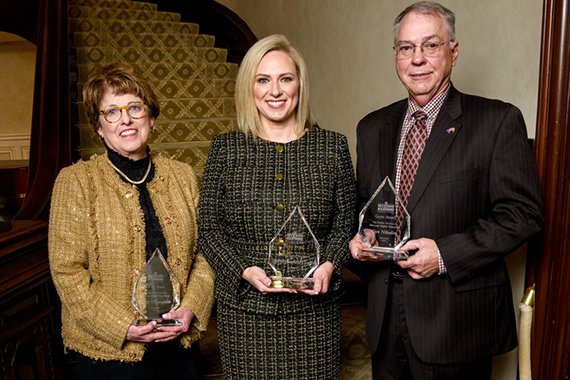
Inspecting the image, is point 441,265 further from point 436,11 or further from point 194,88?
point 194,88

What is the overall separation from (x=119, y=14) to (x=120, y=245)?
16.3ft

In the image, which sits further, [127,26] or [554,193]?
[127,26]

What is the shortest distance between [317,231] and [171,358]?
759mm

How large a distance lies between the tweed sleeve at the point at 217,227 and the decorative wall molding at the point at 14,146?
7430mm

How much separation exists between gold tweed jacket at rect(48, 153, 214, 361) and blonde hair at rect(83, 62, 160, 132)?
8.4 inches

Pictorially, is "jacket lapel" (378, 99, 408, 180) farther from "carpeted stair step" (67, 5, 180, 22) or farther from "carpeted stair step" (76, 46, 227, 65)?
"carpeted stair step" (67, 5, 180, 22)

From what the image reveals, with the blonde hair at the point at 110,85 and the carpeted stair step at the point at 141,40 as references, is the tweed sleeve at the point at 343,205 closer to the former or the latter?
the blonde hair at the point at 110,85

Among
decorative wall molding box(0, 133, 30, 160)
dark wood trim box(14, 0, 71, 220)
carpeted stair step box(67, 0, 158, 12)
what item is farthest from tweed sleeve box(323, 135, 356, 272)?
decorative wall molding box(0, 133, 30, 160)

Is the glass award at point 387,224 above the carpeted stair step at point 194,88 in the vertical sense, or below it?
below

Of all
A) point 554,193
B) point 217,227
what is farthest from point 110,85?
point 554,193

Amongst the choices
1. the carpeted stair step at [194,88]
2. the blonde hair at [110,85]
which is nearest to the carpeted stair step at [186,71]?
the carpeted stair step at [194,88]

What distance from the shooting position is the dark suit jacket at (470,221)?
5.37ft

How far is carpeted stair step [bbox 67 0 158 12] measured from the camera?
5810 mm

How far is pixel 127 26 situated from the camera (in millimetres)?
5609
